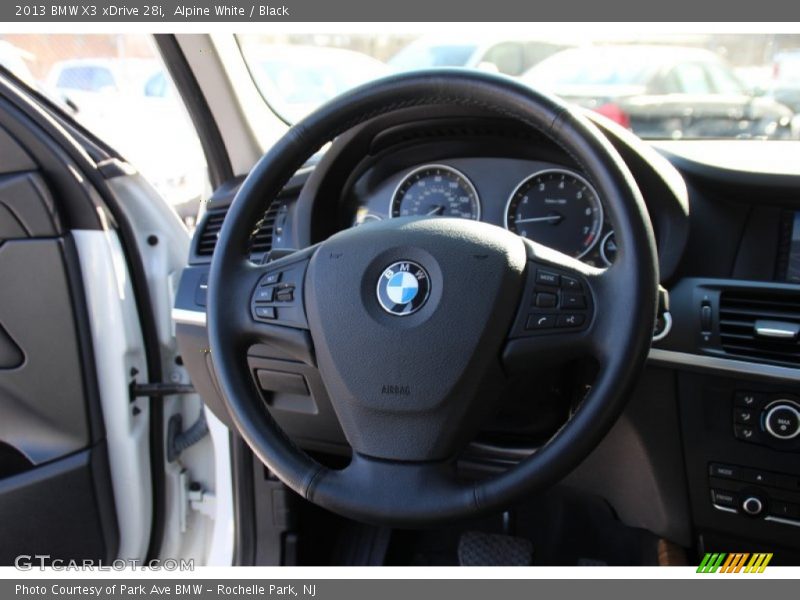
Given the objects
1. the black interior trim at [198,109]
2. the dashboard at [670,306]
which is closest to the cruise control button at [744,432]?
the dashboard at [670,306]

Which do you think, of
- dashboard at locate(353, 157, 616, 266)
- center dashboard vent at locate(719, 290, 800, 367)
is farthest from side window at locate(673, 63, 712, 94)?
center dashboard vent at locate(719, 290, 800, 367)

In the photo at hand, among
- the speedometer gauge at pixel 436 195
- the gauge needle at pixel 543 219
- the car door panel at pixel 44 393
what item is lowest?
the car door panel at pixel 44 393

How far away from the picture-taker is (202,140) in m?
1.80

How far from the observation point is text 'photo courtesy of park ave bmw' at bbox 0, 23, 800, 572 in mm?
1025

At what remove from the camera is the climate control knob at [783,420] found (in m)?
1.16

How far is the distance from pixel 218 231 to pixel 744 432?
1.15 m

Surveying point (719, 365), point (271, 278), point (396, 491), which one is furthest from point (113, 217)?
point (719, 365)

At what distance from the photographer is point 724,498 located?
125 cm

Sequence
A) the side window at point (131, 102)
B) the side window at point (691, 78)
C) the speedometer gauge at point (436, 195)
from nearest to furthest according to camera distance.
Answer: the speedometer gauge at point (436, 195), the side window at point (131, 102), the side window at point (691, 78)

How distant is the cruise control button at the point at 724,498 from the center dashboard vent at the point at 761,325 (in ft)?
0.84

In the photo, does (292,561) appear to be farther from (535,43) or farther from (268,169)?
(535,43)

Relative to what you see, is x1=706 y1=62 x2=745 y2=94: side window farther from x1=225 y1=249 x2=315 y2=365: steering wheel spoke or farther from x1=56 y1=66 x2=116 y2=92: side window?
x1=56 y1=66 x2=116 y2=92: side window

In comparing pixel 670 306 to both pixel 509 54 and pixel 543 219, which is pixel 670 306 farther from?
pixel 509 54

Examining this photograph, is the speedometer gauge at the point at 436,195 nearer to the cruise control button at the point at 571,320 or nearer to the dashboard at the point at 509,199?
the dashboard at the point at 509,199
